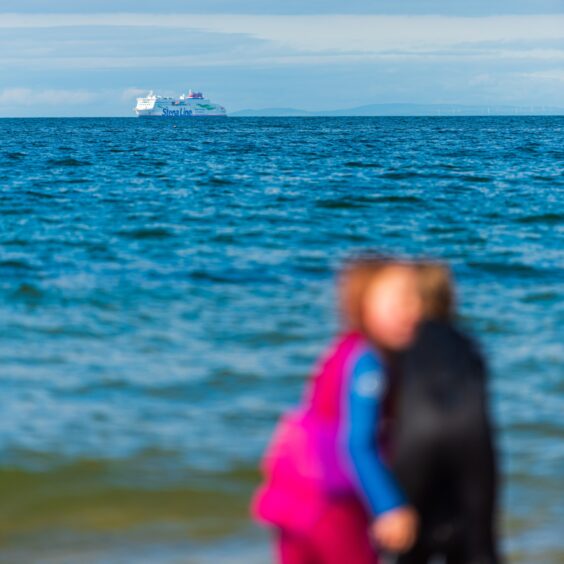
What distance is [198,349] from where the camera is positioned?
7.59 metres

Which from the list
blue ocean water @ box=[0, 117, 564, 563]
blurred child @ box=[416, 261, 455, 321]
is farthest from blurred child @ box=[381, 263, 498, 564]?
blue ocean water @ box=[0, 117, 564, 563]

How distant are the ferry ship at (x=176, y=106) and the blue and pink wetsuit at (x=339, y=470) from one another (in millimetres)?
188542

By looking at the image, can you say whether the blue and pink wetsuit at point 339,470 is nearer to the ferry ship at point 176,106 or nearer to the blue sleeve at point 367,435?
the blue sleeve at point 367,435

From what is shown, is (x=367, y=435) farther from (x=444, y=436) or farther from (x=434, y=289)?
(x=434, y=289)

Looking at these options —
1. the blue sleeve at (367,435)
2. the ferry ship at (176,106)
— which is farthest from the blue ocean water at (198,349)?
the ferry ship at (176,106)

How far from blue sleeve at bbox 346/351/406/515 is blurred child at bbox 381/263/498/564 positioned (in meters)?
0.06

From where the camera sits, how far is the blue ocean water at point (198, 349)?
487cm

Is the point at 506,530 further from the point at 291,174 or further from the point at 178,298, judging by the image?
the point at 291,174

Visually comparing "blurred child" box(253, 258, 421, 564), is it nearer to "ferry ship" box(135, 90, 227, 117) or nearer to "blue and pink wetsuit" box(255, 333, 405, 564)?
"blue and pink wetsuit" box(255, 333, 405, 564)

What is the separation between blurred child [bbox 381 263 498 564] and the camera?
2.50 meters

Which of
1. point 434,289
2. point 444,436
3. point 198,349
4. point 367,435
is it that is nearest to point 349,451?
point 367,435

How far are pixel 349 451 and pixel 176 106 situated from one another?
624 ft

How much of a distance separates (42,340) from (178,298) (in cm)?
184

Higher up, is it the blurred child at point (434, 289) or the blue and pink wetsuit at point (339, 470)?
the blurred child at point (434, 289)
